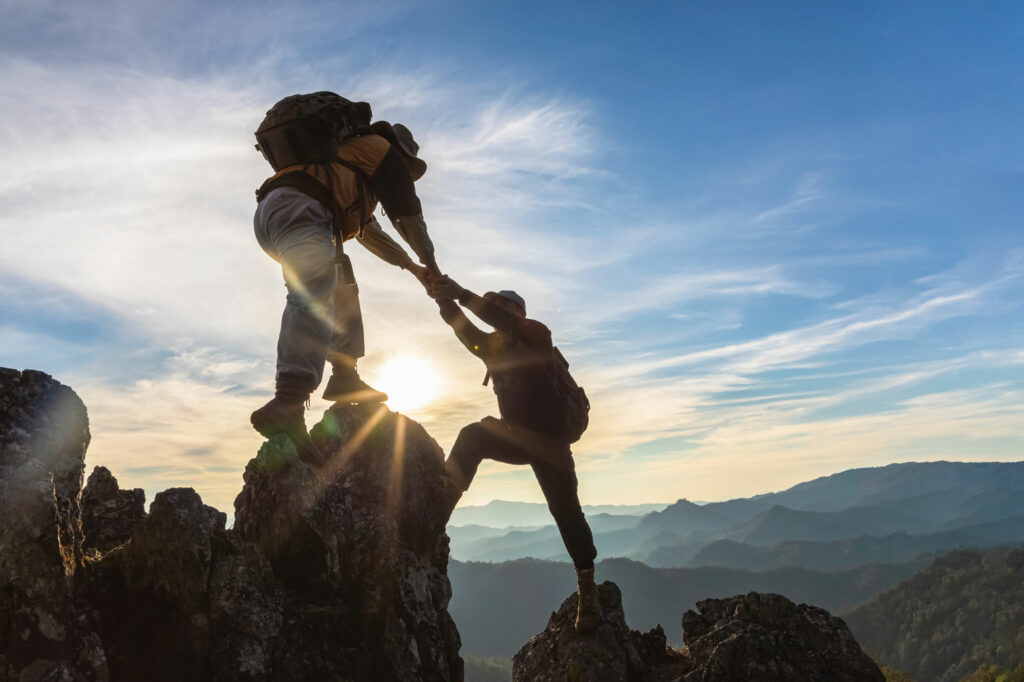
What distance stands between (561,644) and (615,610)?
110 cm

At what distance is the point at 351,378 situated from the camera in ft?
23.6

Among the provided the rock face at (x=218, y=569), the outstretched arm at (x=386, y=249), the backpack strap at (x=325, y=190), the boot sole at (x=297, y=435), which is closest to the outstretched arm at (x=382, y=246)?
the outstretched arm at (x=386, y=249)

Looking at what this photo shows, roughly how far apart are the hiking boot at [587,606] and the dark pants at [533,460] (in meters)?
0.41

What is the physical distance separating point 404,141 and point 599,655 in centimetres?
661

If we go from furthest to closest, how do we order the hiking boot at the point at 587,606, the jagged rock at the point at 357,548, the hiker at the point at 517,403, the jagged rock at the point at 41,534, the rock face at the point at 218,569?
1. the hiking boot at the point at 587,606
2. the hiker at the point at 517,403
3. the jagged rock at the point at 357,548
4. the rock face at the point at 218,569
5. the jagged rock at the point at 41,534

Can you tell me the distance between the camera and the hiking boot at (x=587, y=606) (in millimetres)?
7980

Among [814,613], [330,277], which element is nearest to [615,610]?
[814,613]

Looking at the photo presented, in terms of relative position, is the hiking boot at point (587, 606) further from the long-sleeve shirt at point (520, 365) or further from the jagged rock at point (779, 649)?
the long-sleeve shirt at point (520, 365)

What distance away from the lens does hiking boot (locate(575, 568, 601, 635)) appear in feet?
26.2

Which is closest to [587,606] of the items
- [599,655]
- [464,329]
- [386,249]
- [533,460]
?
[599,655]

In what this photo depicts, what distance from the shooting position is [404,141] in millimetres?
6594

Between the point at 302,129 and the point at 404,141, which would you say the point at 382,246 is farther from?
the point at 302,129

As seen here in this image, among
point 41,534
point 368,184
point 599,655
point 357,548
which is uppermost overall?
point 368,184

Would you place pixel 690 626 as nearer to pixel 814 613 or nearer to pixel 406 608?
pixel 814 613
